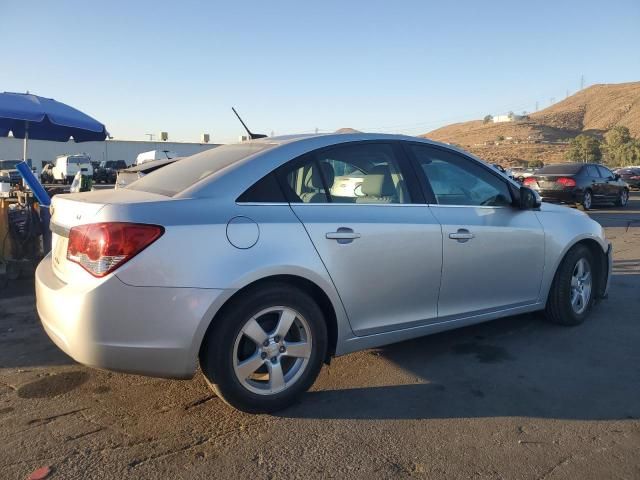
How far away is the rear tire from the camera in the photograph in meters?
4.80

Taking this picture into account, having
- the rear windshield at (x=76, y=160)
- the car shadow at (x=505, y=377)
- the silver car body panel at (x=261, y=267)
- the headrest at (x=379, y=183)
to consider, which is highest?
the rear windshield at (x=76, y=160)

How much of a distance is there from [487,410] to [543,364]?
3.11 feet

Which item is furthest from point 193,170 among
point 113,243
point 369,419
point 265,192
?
point 369,419

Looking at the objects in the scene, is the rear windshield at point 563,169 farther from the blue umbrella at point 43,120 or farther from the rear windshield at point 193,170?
the rear windshield at point 193,170

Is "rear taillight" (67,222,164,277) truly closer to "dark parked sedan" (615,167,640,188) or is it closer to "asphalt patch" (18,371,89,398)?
"asphalt patch" (18,371,89,398)

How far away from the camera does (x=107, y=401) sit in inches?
136

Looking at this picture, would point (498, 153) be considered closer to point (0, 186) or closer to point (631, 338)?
point (0, 186)

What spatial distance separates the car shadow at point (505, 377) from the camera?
3350 millimetres

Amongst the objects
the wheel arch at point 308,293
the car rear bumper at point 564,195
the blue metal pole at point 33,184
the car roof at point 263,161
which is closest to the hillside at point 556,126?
the car rear bumper at point 564,195

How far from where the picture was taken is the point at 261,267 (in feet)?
9.98

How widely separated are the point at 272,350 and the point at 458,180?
2032mm

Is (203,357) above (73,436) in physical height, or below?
above

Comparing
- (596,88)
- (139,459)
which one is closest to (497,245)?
(139,459)

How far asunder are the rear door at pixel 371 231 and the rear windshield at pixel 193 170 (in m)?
0.42
